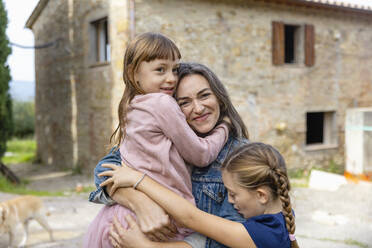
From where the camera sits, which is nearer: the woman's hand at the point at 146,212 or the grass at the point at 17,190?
the woman's hand at the point at 146,212

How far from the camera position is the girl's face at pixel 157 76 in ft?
5.96

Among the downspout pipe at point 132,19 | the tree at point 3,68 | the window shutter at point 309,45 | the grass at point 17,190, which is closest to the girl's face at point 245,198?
the grass at point 17,190

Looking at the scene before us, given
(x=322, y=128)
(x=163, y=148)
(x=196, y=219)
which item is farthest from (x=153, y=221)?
(x=322, y=128)

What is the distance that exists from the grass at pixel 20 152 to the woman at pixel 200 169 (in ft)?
44.9

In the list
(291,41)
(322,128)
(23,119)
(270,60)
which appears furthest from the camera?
(23,119)

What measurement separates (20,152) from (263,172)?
17.7 m

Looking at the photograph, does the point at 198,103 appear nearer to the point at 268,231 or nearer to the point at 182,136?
the point at 182,136

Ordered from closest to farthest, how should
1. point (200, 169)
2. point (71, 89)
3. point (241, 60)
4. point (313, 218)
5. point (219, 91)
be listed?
point (200, 169) → point (219, 91) → point (313, 218) → point (241, 60) → point (71, 89)

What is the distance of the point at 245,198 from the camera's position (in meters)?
1.53

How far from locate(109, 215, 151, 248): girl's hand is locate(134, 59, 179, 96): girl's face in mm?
661

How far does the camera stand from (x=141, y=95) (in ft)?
5.81

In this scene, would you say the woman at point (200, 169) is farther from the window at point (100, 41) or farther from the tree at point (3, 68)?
the tree at point (3, 68)

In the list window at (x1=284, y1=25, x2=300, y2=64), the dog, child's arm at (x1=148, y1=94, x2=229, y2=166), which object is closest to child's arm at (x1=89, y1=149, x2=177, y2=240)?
child's arm at (x1=148, y1=94, x2=229, y2=166)

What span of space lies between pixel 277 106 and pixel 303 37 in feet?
Result: 7.02
